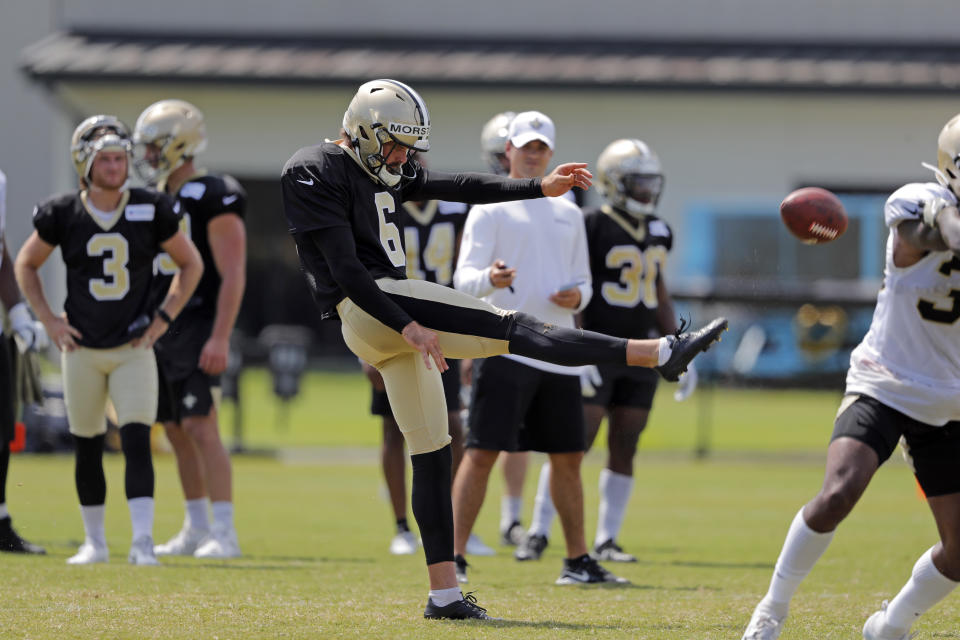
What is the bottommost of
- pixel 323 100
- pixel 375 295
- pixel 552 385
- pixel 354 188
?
pixel 552 385

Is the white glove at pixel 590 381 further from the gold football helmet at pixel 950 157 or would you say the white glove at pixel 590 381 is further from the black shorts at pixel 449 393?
the gold football helmet at pixel 950 157

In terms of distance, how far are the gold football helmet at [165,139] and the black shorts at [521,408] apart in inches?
95.8

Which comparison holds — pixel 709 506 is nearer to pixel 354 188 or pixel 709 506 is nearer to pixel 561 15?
pixel 354 188

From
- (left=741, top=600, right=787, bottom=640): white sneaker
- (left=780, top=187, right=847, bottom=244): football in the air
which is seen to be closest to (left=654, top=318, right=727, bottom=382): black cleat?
(left=780, top=187, right=847, bottom=244): football in the air

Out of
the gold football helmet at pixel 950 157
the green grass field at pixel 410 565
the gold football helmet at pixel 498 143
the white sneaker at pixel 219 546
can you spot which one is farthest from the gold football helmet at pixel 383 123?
the white sneaker at pixel 219 546

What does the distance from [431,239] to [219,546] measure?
220 cm

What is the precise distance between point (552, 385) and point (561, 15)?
17019 mm

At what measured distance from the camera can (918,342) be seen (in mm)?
4996

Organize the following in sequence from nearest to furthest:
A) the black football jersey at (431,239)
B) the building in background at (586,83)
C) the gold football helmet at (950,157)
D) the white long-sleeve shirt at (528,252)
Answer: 1. the gold football helmet at (950,157)
2. the white long-sleeve shirt at (528,252)
3. the black football jersey at (431,239)
4. the building in background at (586,83)

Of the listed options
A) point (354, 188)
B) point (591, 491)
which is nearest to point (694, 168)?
point (591, 491)

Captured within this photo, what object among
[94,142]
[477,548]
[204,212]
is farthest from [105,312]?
[477,548]

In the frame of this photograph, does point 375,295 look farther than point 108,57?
No

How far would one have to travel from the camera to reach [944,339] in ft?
16.4

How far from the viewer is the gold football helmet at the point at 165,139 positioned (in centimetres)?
816
